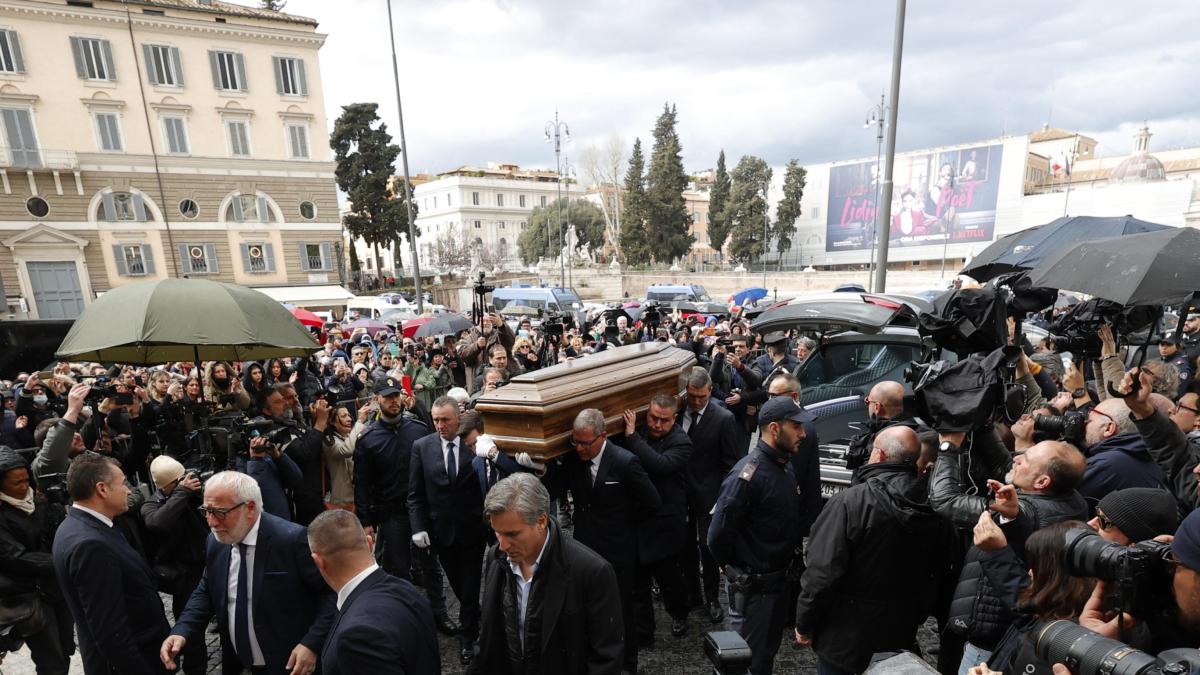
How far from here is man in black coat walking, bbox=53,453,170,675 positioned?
2592mm

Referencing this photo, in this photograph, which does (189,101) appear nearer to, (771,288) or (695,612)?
(695,612)

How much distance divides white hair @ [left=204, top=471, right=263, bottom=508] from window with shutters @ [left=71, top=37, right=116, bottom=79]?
33.6 meters

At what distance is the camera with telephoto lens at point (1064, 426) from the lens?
2.89 meters

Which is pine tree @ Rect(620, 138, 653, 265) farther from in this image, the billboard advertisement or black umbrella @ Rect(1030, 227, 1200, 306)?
black umbrella @ Rect(1030, 227, 1200, 306)

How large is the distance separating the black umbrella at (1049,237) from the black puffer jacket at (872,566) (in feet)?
12.9

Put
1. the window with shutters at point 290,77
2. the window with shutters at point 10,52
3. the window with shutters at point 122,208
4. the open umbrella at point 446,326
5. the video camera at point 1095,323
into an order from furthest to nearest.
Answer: the window with shutters at point 290,77
the window with shutters at point 122,208
the window with shutters at point 10,52
the open umbrella at point 446,326
the video camera at point 1095,323

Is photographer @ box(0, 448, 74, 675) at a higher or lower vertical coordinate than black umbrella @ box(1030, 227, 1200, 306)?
lower

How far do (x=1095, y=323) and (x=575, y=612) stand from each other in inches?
195

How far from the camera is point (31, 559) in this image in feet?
10.2

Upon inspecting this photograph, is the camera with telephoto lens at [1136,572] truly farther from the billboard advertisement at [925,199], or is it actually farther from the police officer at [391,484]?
the billboard advertisement at [925,199]

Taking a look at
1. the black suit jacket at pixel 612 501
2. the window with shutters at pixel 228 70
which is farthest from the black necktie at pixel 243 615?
the window with shutters at pixel 228 70

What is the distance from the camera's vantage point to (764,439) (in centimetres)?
317

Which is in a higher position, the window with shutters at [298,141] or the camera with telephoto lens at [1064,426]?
the window with shutters at [298,141]

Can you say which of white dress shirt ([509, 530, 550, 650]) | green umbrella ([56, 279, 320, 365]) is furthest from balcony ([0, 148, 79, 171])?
white dress shirt ([509, 530, 550, 650])
